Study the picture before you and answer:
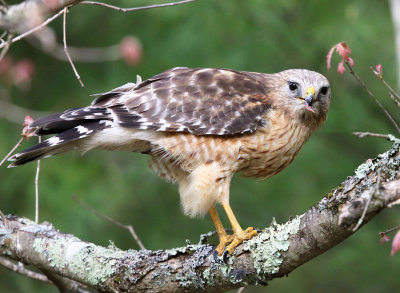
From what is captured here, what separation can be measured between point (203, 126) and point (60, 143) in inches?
37.9

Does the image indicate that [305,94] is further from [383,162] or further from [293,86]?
[383,162]

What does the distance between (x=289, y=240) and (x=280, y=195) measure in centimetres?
366

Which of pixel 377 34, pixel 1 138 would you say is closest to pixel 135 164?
pixel 1 138

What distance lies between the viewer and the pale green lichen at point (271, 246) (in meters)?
3.14

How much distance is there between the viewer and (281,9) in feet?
21.7

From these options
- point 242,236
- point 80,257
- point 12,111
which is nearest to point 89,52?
point 12,111

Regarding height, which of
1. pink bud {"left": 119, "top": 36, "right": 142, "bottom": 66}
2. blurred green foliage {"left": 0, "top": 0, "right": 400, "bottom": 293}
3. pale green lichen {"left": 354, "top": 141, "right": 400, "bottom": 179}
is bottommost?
blurred green foliage {"left": 0, "top": 0, "right": 400, "bottom": 293}

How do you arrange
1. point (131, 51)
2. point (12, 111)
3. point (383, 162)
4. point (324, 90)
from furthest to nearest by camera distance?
point (12, 111) → point (131, 51) → point (324, 90) → point (383, 162)

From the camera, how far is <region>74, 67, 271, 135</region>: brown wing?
4230 mm

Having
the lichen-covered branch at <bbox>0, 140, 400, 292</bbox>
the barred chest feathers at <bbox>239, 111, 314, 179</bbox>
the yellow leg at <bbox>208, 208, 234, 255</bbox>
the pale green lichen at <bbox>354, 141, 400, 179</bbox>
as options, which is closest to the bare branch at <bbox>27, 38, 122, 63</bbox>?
the barred chest feathers at <bbox>239, 111, 314, 179</bbox>

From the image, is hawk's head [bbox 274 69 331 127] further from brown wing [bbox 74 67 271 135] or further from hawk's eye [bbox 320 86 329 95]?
brown wing [bbox 74 67 271 135]

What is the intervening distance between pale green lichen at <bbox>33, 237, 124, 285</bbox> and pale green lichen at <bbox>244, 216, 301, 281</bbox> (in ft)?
2.90

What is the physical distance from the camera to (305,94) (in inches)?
175

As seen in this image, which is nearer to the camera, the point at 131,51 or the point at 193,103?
the point at 193,103
